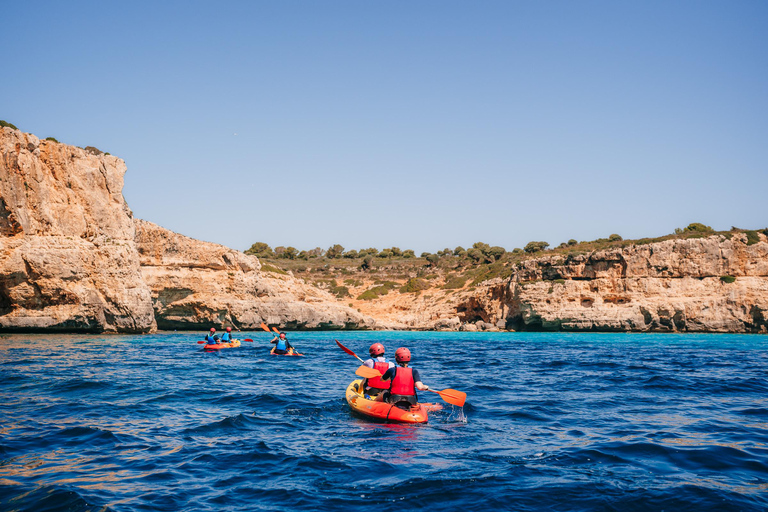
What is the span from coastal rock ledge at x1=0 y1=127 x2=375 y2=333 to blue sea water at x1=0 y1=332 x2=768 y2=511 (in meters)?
14.9

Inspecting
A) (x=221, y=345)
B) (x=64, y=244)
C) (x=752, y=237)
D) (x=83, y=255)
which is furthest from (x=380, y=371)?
(x=752, y=237)

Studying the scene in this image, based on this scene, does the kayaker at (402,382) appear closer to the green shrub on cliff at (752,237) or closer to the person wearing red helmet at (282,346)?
the person wearing red helmet at (282,346)

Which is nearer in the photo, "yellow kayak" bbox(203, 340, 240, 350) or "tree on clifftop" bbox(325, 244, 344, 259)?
"yellow kayak" bbox(203, 340, 240, 350)

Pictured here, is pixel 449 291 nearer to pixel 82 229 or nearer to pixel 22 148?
pixel 82 229

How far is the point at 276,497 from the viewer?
562cm

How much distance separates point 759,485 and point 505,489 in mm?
3037

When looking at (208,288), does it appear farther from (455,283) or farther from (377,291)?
(455,283)

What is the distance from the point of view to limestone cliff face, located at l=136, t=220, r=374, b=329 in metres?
41.3

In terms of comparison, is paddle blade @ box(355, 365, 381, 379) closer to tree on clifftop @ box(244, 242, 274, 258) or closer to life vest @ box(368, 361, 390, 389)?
life vest @ box(368, 361, 390, 389)

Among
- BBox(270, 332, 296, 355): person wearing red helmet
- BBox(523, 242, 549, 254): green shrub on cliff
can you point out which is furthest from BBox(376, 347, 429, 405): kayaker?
BBox(523, 242, 549, 254): green shrub on cliff

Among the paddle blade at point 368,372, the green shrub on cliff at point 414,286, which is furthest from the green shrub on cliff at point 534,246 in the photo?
the paddle blade at point 368,372

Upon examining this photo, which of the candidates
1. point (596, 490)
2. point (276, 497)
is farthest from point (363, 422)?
point (596, 490)

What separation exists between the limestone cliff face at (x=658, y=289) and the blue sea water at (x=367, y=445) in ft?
105

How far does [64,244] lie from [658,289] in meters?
46.6
